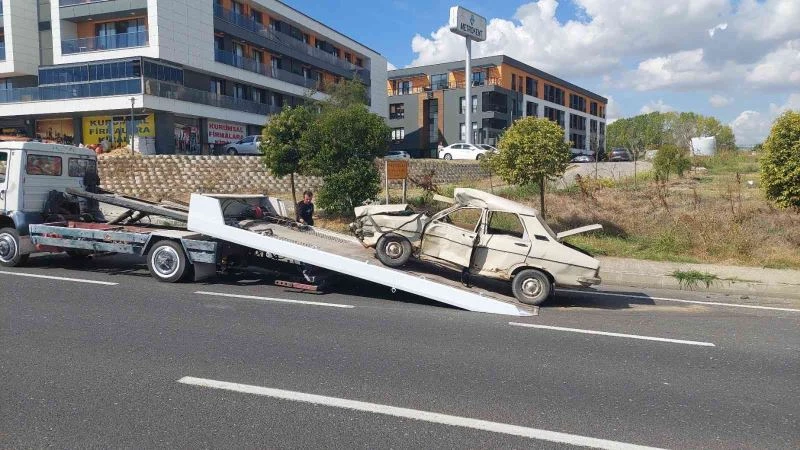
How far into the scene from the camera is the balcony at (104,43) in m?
36.2

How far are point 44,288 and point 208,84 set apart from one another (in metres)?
35.2

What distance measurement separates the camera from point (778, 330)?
26.3ft

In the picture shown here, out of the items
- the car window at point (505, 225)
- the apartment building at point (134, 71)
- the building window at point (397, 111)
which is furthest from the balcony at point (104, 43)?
the building window at point (397, 111)

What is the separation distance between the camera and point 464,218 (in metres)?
9.18

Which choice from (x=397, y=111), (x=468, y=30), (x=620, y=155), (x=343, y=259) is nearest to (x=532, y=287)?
(x=343, y=259)

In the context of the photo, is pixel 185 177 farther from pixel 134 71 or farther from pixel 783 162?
pixel 783 162

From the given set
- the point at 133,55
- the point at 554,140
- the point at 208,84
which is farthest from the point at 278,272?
the point at 208,84

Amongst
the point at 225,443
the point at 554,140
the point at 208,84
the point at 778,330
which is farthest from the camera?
the point at 208,84

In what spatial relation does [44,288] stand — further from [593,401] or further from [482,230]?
[593,401]

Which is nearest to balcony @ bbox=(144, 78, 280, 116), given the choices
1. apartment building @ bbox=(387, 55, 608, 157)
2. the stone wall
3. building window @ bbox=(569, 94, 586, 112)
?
the stone wall

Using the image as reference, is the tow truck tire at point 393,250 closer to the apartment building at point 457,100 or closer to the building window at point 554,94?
the apartment building at point 457,100

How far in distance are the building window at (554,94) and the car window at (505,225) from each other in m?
74.5

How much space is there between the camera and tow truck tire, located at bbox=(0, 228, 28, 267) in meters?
10.7

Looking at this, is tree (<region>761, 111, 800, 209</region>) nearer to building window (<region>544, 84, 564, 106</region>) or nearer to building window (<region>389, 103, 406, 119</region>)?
building window (<region>389, 103, 406, 119</region>)
